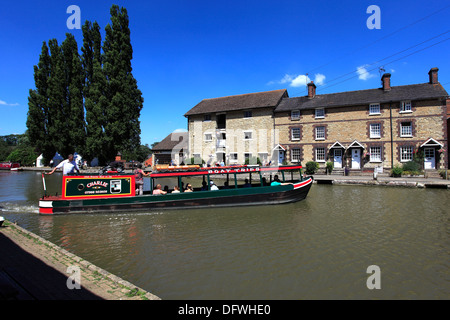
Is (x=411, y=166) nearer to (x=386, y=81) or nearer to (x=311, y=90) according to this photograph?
(x=386, y=81)

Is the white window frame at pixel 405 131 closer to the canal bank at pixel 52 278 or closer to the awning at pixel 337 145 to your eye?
the awning at pixel 337 145

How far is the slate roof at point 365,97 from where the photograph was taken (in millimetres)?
24308

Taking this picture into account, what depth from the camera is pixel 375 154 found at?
26.0m

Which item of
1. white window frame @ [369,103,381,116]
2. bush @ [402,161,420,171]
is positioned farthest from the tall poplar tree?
bush @ [402,161,420,171]

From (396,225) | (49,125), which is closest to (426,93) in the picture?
(396,225)

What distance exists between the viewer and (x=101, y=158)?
3341cm

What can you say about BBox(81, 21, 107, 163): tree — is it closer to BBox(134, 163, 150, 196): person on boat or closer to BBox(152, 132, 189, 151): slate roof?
BBox(152, 132, 189, 151): slate roof

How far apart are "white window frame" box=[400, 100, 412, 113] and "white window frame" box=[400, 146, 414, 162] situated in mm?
3574

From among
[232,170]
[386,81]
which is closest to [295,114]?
[386,81]

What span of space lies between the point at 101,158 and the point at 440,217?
34040 millimetres

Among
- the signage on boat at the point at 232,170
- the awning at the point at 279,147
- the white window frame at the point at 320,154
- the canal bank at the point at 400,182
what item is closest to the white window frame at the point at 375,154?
the white window frame at the point at 320,154

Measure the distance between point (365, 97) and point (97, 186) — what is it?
26.8 m

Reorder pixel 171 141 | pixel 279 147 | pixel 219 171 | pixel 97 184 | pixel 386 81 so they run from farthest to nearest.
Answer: pixel 171 141 < pixel 279 147 < pixel 386 81 < pixel 219 171 < pixel 97 184

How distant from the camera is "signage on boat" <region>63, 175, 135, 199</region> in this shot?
11.9 meters
